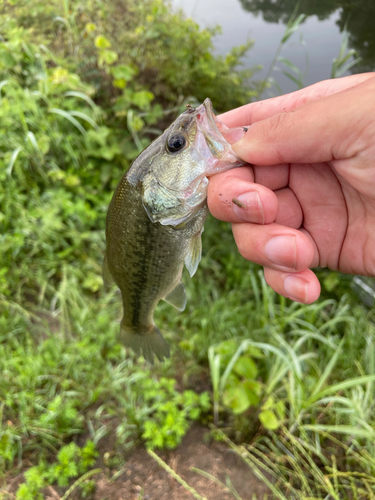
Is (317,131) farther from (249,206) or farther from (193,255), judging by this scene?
(193,255)

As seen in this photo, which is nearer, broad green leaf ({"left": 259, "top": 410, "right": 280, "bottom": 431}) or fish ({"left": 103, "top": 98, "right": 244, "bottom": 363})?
fish ({"left": 103, "top": 98, "right": 244, "bottom": 363})

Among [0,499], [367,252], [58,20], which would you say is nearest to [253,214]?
[367,252]

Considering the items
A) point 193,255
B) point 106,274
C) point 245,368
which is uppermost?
point 193,255

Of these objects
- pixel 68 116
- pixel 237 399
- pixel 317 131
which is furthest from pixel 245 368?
pixel 68 116

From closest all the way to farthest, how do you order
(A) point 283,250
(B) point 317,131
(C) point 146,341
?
(B) point 317,131
(A) point 283,250
(C) point 146,341

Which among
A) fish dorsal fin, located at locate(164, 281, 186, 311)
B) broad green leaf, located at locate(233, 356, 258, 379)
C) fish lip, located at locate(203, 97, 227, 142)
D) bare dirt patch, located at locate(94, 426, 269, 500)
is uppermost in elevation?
fish lip, located at locate(203, 97, 227, 142)

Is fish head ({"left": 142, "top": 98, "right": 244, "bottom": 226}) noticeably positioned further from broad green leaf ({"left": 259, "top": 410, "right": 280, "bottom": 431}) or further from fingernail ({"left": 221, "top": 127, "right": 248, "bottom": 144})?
broad green leaf ({"left": 259, "top": 410, "right": 280, "bottom": 431})

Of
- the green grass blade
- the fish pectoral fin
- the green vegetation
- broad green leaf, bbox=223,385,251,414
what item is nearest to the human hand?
the fish pectoral fin
